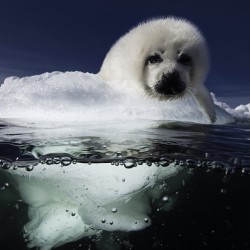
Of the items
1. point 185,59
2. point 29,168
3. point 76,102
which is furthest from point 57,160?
point 185,59

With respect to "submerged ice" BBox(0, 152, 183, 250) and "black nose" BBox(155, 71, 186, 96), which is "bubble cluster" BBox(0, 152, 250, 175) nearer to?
"submerged ice" BBox(0, 152, 183, 250)

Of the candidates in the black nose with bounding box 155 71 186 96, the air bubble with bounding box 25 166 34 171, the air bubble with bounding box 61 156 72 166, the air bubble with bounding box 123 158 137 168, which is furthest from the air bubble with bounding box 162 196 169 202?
the black nose with bounding box 155 71 186 96

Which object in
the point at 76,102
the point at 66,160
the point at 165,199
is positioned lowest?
the point at 165,199

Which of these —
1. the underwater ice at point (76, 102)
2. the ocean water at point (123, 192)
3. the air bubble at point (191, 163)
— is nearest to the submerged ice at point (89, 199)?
the ocean water at point (123, 192)

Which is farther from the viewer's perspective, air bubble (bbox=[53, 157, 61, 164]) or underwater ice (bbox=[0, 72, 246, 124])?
underwater ice (bbox=[0, 72, 246, 124])

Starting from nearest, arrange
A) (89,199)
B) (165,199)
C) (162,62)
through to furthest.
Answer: (89,199), (165,199), (162,62)

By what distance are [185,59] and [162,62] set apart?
465 mm

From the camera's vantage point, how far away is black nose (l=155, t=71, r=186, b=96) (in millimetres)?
7664

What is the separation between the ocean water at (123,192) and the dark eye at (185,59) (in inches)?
92.7

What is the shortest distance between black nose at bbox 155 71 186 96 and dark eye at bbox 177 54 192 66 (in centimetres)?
46

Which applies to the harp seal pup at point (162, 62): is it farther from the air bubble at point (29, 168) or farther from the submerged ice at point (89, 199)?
the air bubble at point (29, 168)

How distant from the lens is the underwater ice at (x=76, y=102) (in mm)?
6812

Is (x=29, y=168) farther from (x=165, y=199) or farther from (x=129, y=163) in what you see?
(x=165, y=199)

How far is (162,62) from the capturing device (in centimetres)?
794
